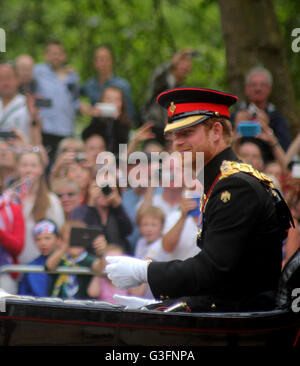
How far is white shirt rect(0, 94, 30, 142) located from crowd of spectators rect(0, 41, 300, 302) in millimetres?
11

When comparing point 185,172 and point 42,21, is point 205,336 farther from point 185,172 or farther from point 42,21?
point 42,21

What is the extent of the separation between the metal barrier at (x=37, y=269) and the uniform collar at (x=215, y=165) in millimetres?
2562

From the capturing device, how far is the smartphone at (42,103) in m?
6.89

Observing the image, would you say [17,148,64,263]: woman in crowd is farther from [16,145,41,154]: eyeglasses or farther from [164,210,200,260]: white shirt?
[164,210,200,260]: white shirt

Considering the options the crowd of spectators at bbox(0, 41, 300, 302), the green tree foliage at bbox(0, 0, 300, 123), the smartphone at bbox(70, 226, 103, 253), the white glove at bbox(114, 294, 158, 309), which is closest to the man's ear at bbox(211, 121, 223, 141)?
the white glove at bbox(114, 294, 158, 309)

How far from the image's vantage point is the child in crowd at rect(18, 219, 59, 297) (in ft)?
17.8

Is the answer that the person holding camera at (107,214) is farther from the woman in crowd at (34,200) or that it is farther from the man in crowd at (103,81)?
the man in crowd at (103,81)

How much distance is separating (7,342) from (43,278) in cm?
Result: 245

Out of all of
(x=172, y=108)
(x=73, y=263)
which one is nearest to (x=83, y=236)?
(x=73, y=263)

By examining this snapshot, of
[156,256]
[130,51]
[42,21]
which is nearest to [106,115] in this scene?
[156,256]

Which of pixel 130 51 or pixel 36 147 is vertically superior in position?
pixel 130 51

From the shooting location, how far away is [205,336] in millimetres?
2865

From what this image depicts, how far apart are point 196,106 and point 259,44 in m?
4.19

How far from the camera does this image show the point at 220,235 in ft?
9.30
